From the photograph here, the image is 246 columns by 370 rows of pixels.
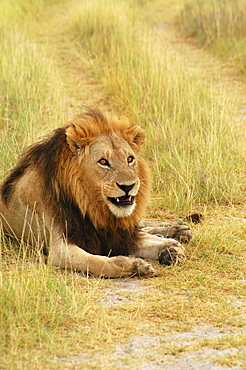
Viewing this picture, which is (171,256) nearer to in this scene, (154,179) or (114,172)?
(114,172)

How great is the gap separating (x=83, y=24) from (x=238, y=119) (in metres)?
6.90

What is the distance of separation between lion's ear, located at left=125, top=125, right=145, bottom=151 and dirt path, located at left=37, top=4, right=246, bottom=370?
104cm

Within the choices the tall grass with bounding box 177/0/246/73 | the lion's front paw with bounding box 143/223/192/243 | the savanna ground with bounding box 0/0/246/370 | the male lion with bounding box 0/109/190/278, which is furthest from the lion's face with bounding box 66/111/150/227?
the tall grass with bounding box 177/0/246/73

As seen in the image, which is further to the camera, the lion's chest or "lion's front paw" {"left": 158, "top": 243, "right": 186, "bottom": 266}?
"lion's front paw" {"left": 158, "top": 243, "right": 186, "bottom": 266}

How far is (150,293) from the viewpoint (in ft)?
14.3

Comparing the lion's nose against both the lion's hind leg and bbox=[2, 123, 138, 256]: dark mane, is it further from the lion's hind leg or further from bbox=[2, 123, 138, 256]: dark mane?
the lion's hind leg

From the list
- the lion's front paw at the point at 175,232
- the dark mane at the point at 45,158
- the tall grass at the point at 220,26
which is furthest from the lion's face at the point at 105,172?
the tall grass at the point at 220,26

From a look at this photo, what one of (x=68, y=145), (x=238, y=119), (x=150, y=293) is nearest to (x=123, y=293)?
(x=150, y=293)

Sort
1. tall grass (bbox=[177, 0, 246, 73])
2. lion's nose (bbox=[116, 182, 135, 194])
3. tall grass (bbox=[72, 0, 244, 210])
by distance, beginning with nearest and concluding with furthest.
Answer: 1. lion's nose (bbox=[116, 182, 135, 194])
2. tall grass (bbox=[72, 0, 244, 210])
3. tall grass (bbox=[177, 0, 246, 73])

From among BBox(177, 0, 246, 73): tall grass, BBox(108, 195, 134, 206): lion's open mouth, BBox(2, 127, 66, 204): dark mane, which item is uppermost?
BBox(177, 0, 246, 73): tall grass

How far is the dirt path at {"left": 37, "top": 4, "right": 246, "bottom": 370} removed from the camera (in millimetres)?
3352

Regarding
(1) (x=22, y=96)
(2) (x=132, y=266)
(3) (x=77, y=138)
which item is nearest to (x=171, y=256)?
(2) (x=132, y=266)

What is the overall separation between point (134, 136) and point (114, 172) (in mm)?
463

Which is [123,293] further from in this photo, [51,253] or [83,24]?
[83,24]
